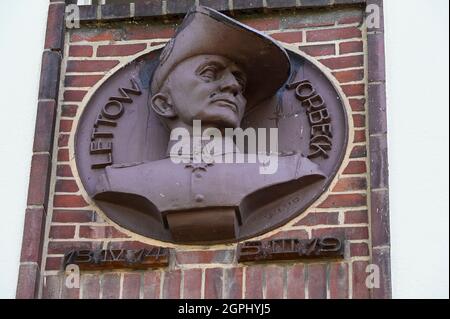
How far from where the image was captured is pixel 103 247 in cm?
614

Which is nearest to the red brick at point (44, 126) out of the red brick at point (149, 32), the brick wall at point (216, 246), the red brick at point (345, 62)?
the brick wall at point (216, 246)

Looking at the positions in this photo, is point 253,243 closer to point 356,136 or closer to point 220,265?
point 220,265

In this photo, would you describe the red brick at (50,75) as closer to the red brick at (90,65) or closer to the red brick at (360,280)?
the red brick at (90,65)

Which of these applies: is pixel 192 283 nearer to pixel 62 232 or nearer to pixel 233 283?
pixel 233 283

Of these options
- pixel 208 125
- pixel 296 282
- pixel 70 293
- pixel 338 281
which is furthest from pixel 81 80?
pixel 338 281

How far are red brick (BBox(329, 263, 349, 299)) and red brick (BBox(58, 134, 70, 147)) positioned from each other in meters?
1.16

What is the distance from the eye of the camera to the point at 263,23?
22.0 feet

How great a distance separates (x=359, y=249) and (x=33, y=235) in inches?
45.7

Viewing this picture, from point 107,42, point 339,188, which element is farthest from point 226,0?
point 339,188

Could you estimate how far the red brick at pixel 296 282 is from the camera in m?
5.88

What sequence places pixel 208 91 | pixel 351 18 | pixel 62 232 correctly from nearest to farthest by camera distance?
pixel 62 232, pixel 208 91, pixel 351 18

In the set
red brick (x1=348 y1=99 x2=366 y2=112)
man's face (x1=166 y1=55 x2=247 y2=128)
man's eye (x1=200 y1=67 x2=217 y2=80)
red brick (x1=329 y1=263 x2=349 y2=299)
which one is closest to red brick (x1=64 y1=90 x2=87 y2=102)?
man's face (x1=166 y1=55 x2=247 y2=128)

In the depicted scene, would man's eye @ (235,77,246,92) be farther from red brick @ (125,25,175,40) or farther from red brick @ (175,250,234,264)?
red brick @ (175,250,234,264)

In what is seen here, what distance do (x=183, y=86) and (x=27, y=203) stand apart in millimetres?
718
